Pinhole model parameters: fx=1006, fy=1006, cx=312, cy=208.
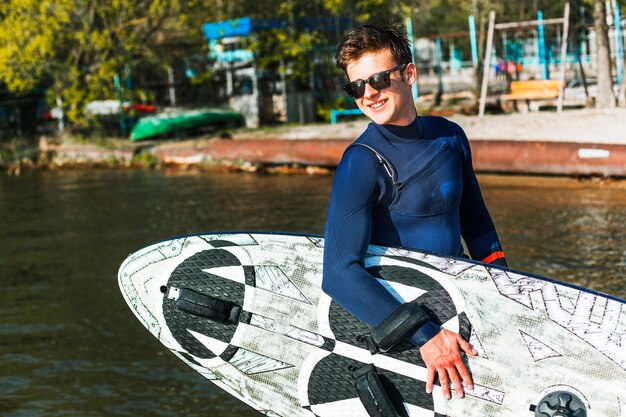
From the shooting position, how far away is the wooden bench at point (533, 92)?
66.5 ft

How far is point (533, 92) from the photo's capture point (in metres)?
20.6

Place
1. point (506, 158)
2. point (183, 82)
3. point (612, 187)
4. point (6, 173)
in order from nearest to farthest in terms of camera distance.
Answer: point (612, 187) → point (506, 158) → point (6, 173) → point (183, 82)

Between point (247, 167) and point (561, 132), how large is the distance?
18.2 feet

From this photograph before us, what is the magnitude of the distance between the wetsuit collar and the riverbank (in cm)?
1051

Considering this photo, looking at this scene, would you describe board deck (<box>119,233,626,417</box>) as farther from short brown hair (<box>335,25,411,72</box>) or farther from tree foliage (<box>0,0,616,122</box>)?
tree foliage (<box>0,0,616,122</box>)

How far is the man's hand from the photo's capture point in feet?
11.4

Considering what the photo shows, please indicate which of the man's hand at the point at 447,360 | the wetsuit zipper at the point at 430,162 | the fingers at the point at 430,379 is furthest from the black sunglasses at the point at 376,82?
the fingers at the point at 430,379

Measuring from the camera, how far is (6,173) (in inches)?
802

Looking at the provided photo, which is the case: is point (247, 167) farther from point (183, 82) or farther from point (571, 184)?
point (183, 82)

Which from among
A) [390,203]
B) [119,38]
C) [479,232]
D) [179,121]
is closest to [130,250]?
[479,232]

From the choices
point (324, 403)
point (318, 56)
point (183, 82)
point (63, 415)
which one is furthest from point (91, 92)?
point (324, 403)

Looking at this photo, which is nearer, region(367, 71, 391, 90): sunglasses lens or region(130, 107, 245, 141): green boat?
region(367, 71, 391, 90): sunglasses lens

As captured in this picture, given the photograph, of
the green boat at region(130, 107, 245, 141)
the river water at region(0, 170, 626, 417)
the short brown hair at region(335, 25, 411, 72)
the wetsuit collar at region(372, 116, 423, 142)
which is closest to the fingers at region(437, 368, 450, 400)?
the wetsuit collar at region(372, 116, 423, 142)

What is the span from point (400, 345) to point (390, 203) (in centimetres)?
51
